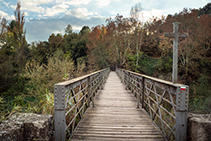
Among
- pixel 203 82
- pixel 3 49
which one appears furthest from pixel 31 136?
pixel 203 82

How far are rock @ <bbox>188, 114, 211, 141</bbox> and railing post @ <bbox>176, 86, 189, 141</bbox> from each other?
0.08 metres

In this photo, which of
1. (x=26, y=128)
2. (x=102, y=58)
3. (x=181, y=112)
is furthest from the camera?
(x=102, y=58)

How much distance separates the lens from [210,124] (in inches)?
69.2

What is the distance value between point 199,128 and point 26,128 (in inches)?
97.2

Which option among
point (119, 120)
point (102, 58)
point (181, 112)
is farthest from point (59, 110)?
point (102, 58)

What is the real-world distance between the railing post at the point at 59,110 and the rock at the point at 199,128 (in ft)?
6.74

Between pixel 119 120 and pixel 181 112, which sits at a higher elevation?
pixel 181 112

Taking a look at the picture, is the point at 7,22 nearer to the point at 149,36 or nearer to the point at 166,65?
the point at 166,65

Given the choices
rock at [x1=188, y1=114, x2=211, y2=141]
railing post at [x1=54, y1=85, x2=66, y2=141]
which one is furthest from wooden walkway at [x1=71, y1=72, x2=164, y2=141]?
rock at [x1=188, y1=114, x2=211, y2=141]

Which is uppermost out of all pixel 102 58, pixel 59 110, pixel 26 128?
pixel 102 58

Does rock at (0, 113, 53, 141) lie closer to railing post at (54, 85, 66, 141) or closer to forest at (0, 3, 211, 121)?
railing post at (54, 85, 66, 141)

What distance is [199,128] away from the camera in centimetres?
181

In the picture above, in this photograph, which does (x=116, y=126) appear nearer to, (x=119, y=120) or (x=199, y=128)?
(x=119, y=120)

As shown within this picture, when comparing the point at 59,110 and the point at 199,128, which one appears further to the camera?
the point at 59,110
